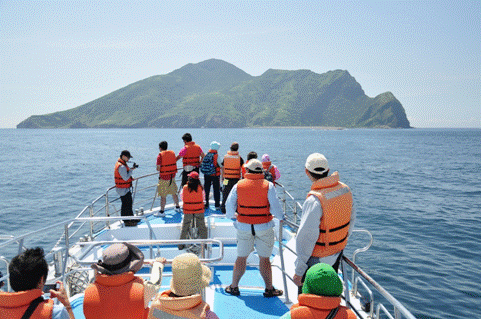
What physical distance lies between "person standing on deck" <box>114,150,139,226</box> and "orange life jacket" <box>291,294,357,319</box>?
255 inches

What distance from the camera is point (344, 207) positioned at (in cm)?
352

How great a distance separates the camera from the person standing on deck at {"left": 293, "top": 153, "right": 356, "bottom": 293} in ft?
11.1

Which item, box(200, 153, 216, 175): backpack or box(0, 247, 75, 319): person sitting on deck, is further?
box(200, 153, 216, 175): backpack

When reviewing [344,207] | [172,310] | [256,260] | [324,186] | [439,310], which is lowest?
[439,310]

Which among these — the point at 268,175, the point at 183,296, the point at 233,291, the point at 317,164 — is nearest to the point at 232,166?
the point at 268,175

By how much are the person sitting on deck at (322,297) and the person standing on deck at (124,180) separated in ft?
21.2

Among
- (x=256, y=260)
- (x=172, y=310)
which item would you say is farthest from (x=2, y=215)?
(x=172, y=310)

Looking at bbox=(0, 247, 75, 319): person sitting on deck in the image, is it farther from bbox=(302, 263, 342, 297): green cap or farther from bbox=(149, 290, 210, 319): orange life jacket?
bbox=(302, 263, 342, 297): green cap

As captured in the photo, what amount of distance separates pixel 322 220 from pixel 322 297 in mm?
1326

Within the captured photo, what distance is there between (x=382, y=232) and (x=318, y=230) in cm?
1427

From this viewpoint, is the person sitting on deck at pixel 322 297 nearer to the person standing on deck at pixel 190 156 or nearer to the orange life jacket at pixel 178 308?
the orange life jacket at pixel 178 308

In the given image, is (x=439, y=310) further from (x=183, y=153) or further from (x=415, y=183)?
(x=415, y=183)

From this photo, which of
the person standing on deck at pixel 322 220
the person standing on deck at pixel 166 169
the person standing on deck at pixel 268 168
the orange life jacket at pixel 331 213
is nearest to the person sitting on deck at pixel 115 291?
the person standing on deck at pixel 322 220

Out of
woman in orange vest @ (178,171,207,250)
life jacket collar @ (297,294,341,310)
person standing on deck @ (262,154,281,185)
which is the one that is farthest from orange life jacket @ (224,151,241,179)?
life jacket collar @ (297,294,341,310)
